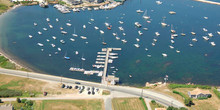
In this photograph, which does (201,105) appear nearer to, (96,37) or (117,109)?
(117,109)

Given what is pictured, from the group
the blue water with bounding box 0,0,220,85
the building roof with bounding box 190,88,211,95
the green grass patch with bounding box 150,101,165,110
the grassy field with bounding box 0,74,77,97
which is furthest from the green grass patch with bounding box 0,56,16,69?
the building roof with bounding box 190,88,211,95

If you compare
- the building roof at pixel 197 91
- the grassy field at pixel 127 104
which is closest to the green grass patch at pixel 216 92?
the building roof at pixel 197 91

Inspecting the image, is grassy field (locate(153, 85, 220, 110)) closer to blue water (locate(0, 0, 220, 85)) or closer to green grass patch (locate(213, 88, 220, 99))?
green grass patch (locate(213, 88, 220, 99))

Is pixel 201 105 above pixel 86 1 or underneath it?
underneath

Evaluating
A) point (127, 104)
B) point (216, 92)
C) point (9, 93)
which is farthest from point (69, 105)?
point (216, 92)

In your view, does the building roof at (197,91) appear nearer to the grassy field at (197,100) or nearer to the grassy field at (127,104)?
the grassy field at (197,100)

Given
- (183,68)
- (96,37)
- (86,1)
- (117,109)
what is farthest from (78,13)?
(117,109)

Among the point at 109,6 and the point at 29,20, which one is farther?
the point at 109,6
